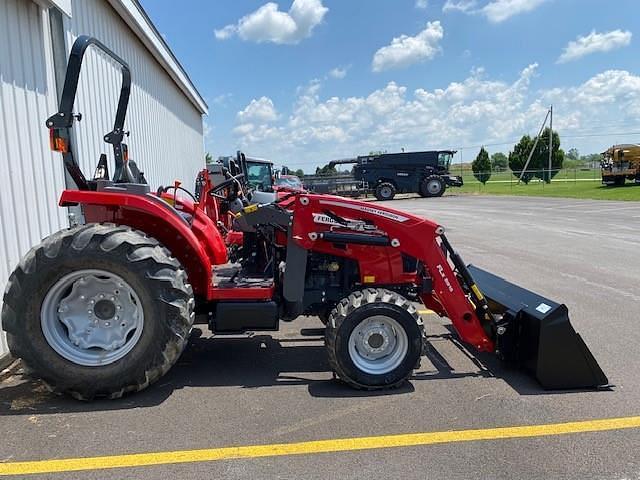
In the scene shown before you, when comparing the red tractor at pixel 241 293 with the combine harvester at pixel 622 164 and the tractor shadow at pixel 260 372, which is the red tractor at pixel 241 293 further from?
the combine harvester at pixel 622 164

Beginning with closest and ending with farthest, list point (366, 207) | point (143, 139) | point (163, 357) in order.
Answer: point (163, 357), point (366, 207), point (143, 139)

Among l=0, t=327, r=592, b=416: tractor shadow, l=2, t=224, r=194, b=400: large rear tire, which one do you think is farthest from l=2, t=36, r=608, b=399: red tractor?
l=0, t=327, r=592, b=416: tractor shadow

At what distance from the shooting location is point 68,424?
3410mm

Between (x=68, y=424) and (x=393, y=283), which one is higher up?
(x=393, y=283)

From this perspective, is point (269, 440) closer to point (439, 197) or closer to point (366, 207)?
point (366, 207)

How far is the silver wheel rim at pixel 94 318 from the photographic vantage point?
3.71m

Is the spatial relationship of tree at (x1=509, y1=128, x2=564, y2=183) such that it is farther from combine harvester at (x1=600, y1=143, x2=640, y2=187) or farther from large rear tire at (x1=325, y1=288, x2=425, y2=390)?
large rear tire at (x1=325, y1=288, x2=425, y2=390)

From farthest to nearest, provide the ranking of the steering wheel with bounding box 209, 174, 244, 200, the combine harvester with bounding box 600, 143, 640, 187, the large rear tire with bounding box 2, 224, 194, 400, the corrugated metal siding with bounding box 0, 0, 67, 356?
the combine harvester with bounding box 600, 143, 640, 187, the corrugated metal siding with bounding box 0, 0, 67, 356, the steering wheel with bounding box 209, 174, 244, 200, the large rear tire with bounding box 2, 224, 194, 400

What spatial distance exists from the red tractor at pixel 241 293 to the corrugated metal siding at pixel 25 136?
93 cm

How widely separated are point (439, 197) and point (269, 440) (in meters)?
30.3

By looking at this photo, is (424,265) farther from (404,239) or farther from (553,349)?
(553,349)

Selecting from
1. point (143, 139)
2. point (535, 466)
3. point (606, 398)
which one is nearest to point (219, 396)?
point (535, 466)

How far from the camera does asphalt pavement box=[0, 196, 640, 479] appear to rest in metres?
2.92

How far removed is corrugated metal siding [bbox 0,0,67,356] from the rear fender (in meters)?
0.98
